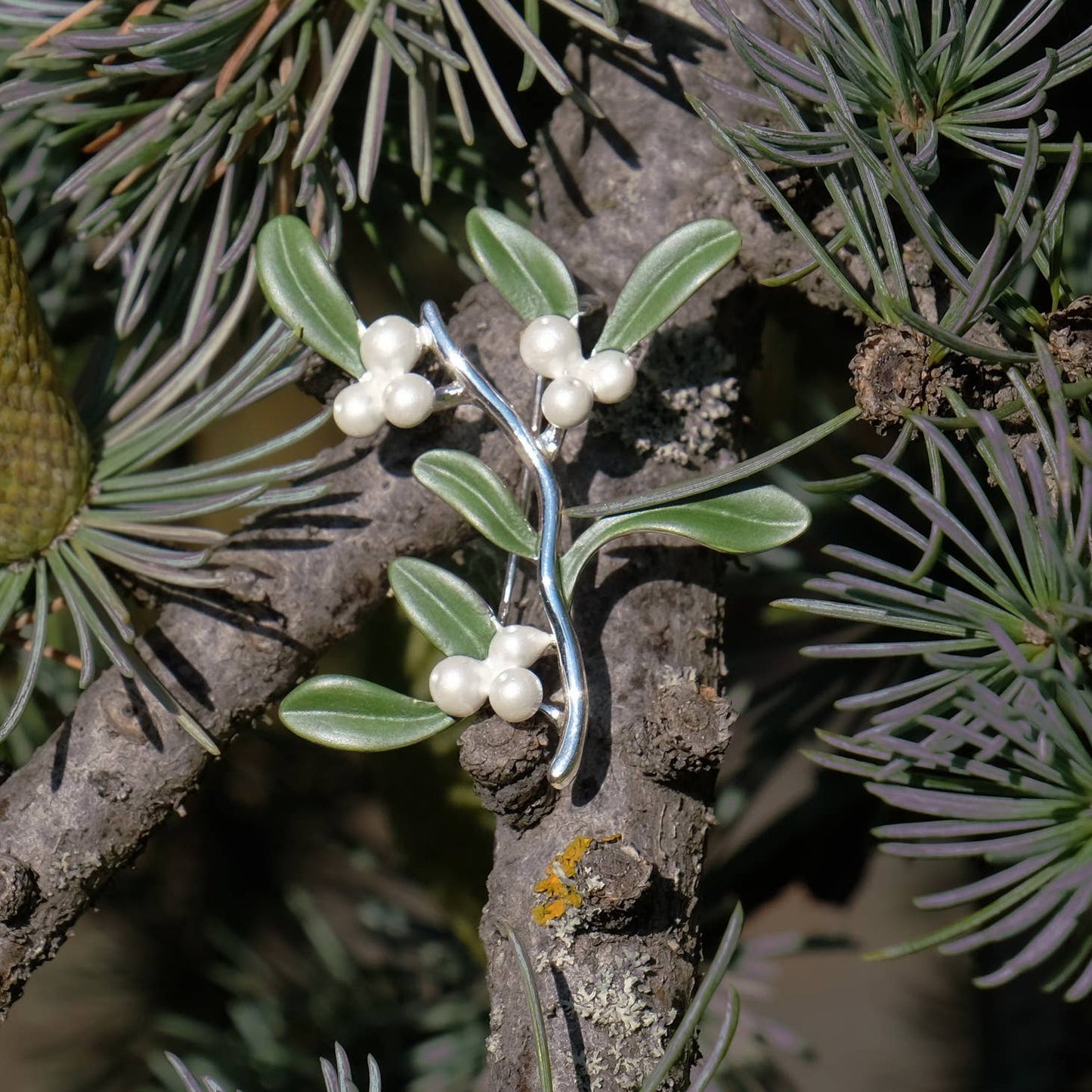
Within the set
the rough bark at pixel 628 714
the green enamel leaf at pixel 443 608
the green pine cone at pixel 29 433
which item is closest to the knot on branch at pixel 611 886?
the rough bark at pixel 628 714

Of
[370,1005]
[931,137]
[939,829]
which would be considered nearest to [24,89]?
[931,137]

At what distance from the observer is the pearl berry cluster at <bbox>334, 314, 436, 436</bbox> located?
0.49 metres

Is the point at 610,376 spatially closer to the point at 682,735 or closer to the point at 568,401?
the point at 568,401

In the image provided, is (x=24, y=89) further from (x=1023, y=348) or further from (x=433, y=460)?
(x=1023, y=348)

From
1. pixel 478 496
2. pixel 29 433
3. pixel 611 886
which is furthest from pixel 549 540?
pixel 29 433

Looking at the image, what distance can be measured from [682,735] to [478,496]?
0.14 meters

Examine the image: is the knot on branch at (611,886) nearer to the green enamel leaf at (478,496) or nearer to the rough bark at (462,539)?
the rough bark at (462,539)

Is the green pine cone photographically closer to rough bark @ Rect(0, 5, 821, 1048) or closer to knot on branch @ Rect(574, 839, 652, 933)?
rough bark @ Rect(0, 5, 821, 1048)

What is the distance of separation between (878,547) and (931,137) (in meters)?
0.35

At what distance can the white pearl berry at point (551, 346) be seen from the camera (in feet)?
1.59

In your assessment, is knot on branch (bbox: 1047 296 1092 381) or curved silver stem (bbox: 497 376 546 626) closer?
knot on branch (bbox: 1047 296 1092 381)

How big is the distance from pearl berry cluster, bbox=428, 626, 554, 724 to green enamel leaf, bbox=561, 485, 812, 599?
0.03 meters

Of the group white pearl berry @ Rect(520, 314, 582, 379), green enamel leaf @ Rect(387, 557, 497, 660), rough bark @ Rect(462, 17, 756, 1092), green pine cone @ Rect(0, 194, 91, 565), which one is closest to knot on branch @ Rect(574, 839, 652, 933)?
rough bark @ Rect(462, 17, 756, 1092)

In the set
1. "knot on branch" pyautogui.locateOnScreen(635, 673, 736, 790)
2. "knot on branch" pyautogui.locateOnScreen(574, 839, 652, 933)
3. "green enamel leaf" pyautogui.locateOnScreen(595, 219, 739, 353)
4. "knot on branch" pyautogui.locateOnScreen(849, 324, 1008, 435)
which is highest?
"green enamel leaf" pyautogui.locateOnScreen(595, 219, 739, 353)
